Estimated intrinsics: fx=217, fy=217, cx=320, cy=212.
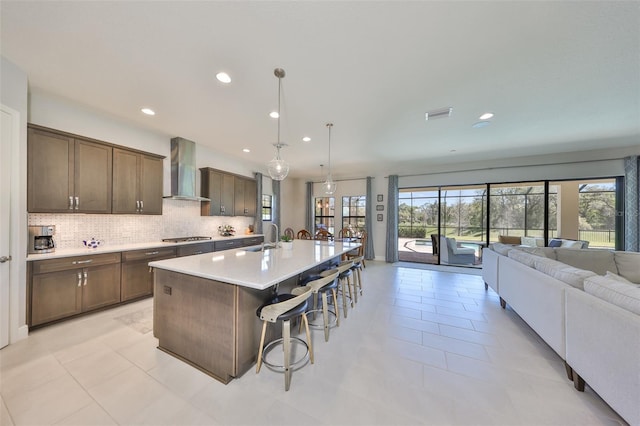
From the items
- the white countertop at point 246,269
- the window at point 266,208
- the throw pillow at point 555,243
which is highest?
the window at point 266,208

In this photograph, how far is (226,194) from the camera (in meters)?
5.02

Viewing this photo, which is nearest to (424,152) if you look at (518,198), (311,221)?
(518,198)

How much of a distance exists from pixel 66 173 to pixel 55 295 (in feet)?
4.89

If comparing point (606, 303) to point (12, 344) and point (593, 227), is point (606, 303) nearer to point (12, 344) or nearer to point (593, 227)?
point (12, 344)

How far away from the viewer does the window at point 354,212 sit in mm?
7207

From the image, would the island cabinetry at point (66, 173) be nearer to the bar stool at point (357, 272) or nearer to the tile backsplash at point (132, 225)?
the tile backsplash at point (132, 225)

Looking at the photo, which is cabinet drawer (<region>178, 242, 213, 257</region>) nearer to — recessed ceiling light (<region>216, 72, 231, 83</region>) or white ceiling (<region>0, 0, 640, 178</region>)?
white ceiling (<region>0, 0, 640, 178</region>)

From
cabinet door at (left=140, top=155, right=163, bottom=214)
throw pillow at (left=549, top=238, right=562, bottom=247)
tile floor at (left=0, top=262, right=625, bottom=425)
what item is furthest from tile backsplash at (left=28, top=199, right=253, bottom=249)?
throw pillow at (left=549, top=238, right=562, bottom=247)

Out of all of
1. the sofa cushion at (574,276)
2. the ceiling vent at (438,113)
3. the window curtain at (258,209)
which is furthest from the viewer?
the window curtain at (258,209)

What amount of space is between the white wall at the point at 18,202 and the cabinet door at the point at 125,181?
0.91 m

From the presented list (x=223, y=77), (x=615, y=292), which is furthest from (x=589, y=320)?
(x=223, y=77)

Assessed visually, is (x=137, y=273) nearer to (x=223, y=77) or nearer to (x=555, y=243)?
(x=223, y=77)

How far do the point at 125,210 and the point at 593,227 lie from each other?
9.83 m

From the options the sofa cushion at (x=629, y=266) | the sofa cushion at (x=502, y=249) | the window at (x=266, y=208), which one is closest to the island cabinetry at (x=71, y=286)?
the window at (x=266, y=208)
